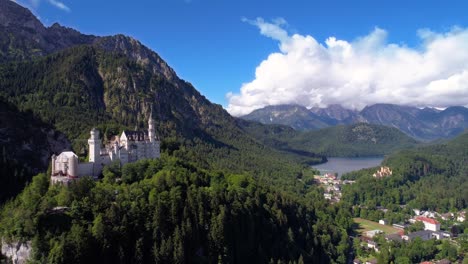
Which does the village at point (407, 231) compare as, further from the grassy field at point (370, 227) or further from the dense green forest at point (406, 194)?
the dense green forest at point (406, 194)

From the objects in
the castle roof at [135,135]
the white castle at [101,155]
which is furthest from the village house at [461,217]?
the castle roof at [135,135]

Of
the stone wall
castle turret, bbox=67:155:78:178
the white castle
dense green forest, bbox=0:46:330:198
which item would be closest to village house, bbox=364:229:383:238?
dense green forest, bbox=0:46:330:198

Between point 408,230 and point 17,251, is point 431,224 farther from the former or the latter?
point 17,251

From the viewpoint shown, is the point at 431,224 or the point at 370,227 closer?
the point at 431,224

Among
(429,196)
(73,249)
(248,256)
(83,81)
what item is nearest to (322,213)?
(248,256)

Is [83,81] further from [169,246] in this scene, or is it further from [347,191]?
[169,246]

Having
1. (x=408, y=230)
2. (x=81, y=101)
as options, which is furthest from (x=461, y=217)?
(x=81, y=101)
